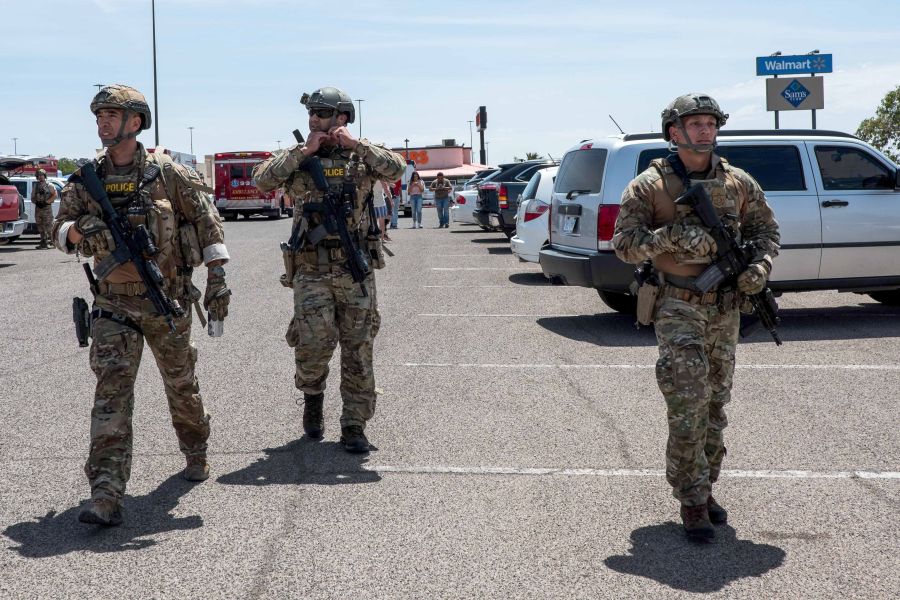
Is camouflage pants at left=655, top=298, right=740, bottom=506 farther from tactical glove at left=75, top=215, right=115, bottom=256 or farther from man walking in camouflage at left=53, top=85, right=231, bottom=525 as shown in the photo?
tactical glove at left=75, top=215, right=115, bottom=256

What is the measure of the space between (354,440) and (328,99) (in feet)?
6.43

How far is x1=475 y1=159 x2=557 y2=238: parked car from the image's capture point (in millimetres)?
21219

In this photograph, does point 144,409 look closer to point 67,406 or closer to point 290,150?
point 67,406

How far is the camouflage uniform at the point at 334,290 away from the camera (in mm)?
6051

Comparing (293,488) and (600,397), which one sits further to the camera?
(600,397)

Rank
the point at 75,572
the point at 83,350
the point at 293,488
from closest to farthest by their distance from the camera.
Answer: the point at 75,572 < the point at 293,488 < the point at 83,350

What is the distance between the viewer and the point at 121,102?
4.98 metres

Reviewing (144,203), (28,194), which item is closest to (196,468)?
(144,203)

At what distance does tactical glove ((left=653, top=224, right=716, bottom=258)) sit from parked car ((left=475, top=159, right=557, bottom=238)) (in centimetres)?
1559

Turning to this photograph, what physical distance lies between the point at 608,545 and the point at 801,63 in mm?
17943

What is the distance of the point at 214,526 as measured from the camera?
4.77 metres

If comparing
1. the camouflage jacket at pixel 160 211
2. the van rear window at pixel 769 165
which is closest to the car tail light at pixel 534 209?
the van rear window at pixel 769 165

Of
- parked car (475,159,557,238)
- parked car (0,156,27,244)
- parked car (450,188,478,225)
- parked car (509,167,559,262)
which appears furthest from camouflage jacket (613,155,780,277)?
parked car (450,188,478,225)

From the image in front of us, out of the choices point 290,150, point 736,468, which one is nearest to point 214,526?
point 290,150
